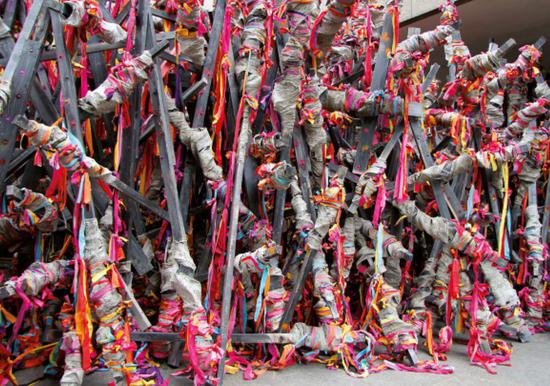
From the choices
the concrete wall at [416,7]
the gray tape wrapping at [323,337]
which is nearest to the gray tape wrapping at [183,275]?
the gray tape wrapping at [323,337]

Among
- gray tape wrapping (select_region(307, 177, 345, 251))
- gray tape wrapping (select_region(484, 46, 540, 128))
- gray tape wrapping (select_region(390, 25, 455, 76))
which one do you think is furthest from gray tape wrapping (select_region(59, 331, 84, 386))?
gray tape wrapping (select_region(484, 46, 540, 128))

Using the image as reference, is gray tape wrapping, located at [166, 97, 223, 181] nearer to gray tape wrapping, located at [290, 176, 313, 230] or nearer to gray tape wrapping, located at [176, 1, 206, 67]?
gray tape wrapping, located at [176, 1, 206, 67]

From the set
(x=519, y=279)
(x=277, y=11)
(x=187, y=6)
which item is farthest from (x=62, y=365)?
(x=519, y=279)

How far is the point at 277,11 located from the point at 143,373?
184 centimetres

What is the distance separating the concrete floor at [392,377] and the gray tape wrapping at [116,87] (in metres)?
1.11

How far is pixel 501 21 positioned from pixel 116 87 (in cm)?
657

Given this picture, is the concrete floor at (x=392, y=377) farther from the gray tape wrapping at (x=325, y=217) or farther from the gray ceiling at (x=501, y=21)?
the gray ceiling at (x=501, y=21)

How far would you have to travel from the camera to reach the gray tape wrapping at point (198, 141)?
2.29 m

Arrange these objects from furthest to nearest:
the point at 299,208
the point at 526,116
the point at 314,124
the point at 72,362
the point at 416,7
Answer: the point at 416,7, the point at 526,116, the point at 314,124, the point at 299,208, the point at 72,362

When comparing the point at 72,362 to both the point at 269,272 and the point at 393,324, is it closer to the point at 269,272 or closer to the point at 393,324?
the point at 269,272

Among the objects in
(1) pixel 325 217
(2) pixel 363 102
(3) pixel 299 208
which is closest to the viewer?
(1) pixel 325 217

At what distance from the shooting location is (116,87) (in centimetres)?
188

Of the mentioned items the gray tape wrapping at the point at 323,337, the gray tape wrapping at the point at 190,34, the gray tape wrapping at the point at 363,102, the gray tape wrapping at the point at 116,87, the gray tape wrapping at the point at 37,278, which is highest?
the gray tape wrapping at the point at 190,34

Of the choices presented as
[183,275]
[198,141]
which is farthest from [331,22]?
[183,275]
